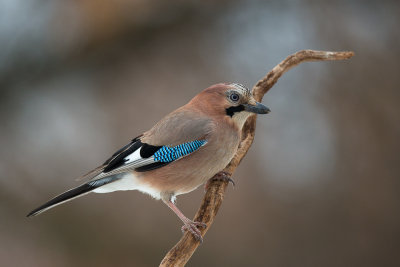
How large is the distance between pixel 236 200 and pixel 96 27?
1335 mm

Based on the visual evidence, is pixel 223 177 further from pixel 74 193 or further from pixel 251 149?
pixel 251 149

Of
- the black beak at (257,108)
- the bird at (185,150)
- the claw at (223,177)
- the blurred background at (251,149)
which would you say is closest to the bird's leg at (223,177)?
the claw at (223,177)

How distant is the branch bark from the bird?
53 millimetres

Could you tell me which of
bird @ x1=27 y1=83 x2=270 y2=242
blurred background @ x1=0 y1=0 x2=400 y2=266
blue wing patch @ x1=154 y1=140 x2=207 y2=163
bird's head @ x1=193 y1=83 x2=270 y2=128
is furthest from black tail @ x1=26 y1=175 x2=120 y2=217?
blurred background @ x1=0 y1=0 x2=400 y2=266

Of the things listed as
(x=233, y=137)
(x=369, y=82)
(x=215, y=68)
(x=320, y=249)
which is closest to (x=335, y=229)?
(x=320, y=249)

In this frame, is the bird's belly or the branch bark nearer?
the branch bark

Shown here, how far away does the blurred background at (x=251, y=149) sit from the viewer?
9.25ft

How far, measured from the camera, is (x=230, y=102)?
1.54 m

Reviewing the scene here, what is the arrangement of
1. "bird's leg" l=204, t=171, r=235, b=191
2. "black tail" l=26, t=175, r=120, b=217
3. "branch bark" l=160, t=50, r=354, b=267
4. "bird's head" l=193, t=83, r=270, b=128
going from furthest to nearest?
"bird's leg" l=204, t=171, r=235, b=191 → "bird's head" l=193, t=83, r=270, b=128 → "branch bark" l=160, t=50, r=354, b=267 → "black tail" l=26, t=175, r=120, b=217

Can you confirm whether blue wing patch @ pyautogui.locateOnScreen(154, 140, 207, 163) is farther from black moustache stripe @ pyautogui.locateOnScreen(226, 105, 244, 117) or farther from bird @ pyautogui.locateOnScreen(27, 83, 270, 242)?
black moustache stripe @ pyautogui.locateOnScreen(226, 105, 244, 117)

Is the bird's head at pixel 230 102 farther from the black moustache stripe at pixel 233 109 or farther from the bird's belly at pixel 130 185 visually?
the bird's belly at pixel 130 185

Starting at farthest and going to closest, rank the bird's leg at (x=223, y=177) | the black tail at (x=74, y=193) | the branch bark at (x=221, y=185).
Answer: the bird's leg at (x=223, y=177)
the branch bark at (x=221, y=185)
the black tail at (x=74, y=193)

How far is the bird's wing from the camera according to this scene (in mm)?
1495

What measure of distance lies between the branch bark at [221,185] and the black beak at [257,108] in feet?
0.76
